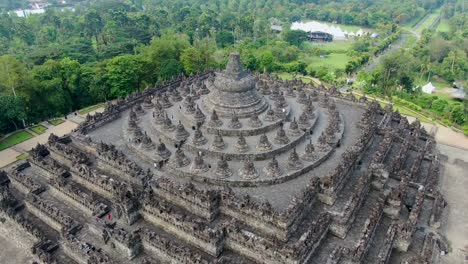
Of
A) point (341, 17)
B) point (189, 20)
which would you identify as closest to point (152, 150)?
point (189, 20)

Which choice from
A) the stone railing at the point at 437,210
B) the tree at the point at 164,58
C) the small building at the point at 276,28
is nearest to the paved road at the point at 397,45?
the small building at the point at 276,28

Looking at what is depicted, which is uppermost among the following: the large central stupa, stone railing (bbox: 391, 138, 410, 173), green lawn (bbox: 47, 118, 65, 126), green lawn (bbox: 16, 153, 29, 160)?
the large central stupa

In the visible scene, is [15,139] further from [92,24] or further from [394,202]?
[92,24]

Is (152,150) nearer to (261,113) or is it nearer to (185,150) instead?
(185,150)

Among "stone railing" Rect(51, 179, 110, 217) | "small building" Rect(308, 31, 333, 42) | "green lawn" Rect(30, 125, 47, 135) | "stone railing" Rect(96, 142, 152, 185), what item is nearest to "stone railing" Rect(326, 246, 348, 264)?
"stone railing" Rect(96, 142, 152, 185)

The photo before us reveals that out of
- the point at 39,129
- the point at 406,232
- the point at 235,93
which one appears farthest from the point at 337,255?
the point at 39,129

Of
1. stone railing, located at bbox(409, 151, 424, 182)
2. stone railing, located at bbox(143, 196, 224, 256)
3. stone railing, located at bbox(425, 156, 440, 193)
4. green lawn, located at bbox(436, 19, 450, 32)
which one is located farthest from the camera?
green lawn, located at bbox(436, 19, 450, 32)

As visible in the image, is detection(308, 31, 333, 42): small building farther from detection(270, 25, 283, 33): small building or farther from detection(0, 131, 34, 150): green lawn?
detection(0, 131, 34, 150): green lawn
